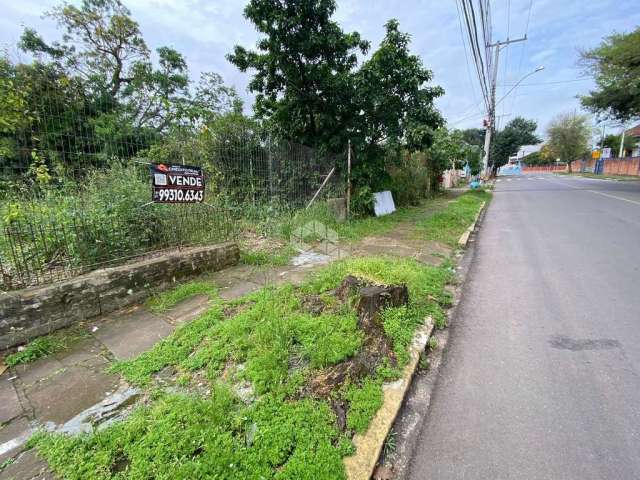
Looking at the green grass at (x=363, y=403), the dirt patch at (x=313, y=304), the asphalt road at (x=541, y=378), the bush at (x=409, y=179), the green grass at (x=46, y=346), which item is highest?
the bush at (x=409, y=179)

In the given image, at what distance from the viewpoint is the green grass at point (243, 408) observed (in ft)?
4.85

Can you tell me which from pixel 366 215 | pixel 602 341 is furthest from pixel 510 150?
pixel 602 341

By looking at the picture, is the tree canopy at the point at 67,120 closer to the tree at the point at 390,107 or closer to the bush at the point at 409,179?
the tree at the point at 390,107

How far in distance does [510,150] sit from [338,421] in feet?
208

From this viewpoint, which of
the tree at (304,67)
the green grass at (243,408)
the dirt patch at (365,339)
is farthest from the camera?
the tree at (304,67)

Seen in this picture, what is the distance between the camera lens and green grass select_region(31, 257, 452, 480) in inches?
58.2

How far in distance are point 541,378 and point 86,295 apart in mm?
4129

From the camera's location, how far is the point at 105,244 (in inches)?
132

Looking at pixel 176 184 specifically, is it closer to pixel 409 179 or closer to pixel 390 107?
pixel 390 107

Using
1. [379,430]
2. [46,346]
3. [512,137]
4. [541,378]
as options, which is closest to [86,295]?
[46,346]

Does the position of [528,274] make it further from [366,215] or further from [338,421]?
[366,215]

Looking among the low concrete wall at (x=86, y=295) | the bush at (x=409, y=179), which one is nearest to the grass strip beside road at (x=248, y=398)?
the low concrete wall at (x=86, y=295)

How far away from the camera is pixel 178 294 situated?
3.43 m

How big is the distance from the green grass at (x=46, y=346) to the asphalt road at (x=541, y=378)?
2979 millimetres
